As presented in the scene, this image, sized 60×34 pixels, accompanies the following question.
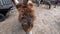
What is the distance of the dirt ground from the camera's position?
1.86 meters

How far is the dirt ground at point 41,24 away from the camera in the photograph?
1.86 m

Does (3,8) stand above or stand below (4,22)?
above

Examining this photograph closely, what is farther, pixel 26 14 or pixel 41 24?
pixel 41 24

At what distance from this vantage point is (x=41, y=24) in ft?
6.72

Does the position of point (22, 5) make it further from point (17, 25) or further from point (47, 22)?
point (47, 22)

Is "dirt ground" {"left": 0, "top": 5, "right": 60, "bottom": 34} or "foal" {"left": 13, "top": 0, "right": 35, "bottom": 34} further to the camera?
"dirt ground" {"left": 0, "top": 5, "right": 60, "bottom": 34}

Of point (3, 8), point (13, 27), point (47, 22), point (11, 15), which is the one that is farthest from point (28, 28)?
point (11, 15)

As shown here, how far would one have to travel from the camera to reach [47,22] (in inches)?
83.0

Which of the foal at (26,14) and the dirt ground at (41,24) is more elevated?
the foal at (26,14)

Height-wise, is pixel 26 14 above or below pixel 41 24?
above

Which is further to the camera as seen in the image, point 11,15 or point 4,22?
point 11,15

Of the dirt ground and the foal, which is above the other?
the foal

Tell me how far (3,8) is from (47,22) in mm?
817

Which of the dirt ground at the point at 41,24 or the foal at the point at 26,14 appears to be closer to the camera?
the foal at the point at 26,14
